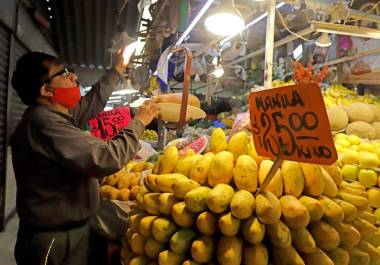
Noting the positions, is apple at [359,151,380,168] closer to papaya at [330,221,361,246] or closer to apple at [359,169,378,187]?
apple at [359,169,378,187]

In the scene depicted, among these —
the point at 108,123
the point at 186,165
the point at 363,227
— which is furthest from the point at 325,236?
the point at 108,123

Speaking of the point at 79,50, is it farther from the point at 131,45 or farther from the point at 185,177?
the point at 185,177

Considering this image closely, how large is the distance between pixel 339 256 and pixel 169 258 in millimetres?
669

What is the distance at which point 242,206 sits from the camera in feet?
3.78

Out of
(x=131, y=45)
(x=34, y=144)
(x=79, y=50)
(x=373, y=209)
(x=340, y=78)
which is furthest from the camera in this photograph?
(x=79, y=50)

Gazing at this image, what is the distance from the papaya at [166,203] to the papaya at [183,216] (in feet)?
0.19

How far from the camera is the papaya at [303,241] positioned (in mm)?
1186

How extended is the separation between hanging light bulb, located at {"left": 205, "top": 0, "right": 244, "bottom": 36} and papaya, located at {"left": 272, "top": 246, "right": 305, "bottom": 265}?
173 cm

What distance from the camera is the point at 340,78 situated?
5.86 meters

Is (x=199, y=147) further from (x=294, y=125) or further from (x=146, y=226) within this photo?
(x=294, y=125)

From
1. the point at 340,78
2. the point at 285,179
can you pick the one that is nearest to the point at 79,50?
the point at 340,78

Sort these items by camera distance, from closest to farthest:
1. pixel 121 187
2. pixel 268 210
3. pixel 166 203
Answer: pixel 268 210, pixel 166 203, pixel 121 187

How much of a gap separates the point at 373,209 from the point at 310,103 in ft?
4.30

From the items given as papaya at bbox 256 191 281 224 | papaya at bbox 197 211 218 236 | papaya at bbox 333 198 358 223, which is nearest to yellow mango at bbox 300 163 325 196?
papaya at bbox 333 198 358 223
